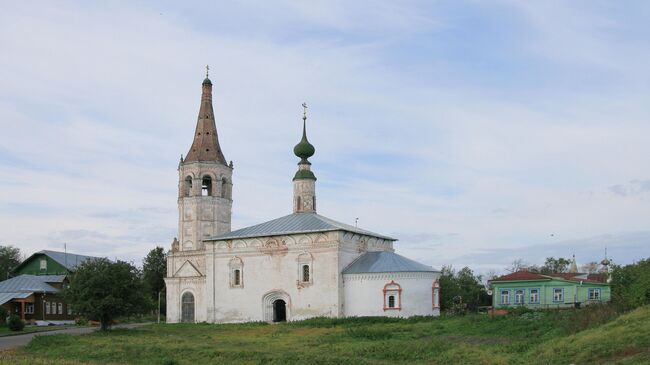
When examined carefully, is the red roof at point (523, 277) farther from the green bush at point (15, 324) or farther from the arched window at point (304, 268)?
the green bush at point (15, 324)

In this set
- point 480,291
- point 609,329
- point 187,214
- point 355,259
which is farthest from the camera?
point 480,291

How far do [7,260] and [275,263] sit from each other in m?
37.5

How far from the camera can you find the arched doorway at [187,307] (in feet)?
149

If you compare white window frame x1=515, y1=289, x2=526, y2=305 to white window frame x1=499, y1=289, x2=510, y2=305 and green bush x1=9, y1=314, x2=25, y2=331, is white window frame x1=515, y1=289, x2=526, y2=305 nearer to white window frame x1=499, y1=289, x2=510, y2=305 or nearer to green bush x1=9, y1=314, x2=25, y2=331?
white window frame x1=499, y1=289, x2=510, y2=305

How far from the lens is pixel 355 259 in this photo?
4162 centimetres

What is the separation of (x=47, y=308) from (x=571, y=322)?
3613cm

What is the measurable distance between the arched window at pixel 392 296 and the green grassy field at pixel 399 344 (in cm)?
368

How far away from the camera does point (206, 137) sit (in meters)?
47.1

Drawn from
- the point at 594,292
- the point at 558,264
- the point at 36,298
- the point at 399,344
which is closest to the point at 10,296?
the point at 36,298

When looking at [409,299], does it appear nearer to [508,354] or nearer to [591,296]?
[591,296]

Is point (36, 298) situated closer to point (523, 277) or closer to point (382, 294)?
point (382, 294)

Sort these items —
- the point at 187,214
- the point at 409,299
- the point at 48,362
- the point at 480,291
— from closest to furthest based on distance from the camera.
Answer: the point at 48,362 < the point at 409,299 < the point at 187,214 < the point at 480,291

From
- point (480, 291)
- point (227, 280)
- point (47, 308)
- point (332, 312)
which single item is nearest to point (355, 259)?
point (332, 312)

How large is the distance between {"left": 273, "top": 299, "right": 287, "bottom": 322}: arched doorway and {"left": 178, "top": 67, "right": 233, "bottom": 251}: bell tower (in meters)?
6.51
